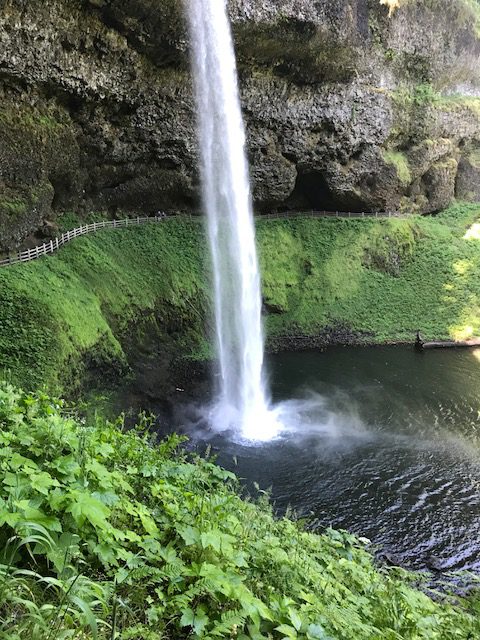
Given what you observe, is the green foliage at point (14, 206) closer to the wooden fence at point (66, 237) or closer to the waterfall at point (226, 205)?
the wooden fence at point (66, 237)

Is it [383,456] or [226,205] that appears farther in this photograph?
[226,205]

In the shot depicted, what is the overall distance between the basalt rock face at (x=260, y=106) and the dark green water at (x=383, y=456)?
1304cm

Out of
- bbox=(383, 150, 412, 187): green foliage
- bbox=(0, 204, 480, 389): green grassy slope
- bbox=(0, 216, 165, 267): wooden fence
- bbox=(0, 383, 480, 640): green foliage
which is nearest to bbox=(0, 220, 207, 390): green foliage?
bbox=(0, 204, 480, 389): green grassy slope

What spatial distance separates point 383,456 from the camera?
1544cm

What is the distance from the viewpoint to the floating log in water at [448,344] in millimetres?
26719

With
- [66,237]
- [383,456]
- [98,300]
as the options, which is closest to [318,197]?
[66,237]

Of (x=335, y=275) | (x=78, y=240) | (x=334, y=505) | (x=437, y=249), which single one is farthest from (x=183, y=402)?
(x=437, y=249)

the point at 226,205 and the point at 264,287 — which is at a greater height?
the point at 226,205

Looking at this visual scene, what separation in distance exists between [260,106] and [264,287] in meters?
10.7

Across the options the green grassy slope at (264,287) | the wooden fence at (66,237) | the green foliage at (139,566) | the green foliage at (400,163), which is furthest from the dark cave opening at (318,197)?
the green foliage at (139,566)

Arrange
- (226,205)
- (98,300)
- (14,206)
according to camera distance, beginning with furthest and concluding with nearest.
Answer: (226,205) < (98,300) < (14,206)

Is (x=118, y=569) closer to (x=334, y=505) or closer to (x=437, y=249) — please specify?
(x=334, y=505)

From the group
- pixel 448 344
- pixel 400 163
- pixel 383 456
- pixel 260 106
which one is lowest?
pixel 383 456

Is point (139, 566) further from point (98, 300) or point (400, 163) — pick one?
point (400, 163)
